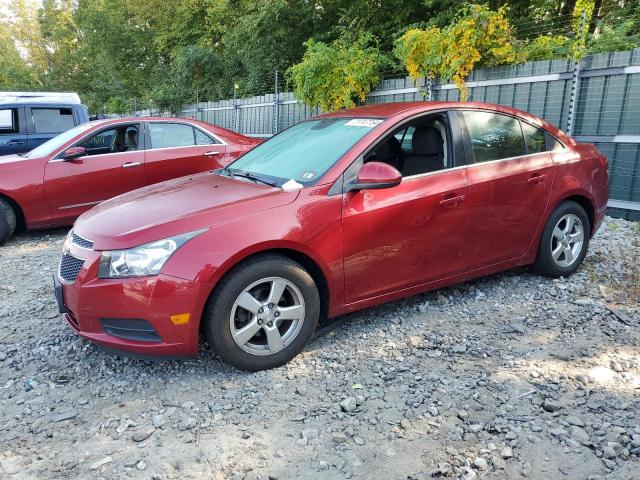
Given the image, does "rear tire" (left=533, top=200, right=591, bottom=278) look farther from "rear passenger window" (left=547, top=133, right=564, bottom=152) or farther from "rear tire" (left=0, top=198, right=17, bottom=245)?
"rear tire" (left=0, top=198, right=17, bottom=245)

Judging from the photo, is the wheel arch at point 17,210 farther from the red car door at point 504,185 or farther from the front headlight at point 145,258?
the red car door at point 504,185

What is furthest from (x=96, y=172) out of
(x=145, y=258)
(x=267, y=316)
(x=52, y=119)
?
(x=267, y=316)

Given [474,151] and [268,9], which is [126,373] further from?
[268,9]

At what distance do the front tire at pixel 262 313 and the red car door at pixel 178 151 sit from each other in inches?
173

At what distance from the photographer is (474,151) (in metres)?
3.88

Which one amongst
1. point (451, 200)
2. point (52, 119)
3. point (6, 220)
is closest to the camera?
point (451, 200)

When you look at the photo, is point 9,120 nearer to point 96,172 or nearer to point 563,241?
point 96,172

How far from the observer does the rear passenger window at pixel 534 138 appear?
4.23 m

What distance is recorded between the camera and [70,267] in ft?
10.3

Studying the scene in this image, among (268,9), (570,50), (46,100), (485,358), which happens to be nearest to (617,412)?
(485,358)

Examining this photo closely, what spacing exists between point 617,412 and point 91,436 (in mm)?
2744

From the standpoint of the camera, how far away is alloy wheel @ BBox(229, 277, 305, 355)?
301 centimetres

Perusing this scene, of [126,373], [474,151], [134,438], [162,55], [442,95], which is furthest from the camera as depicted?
[162,55]

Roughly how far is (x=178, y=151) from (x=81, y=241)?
4073 mm
